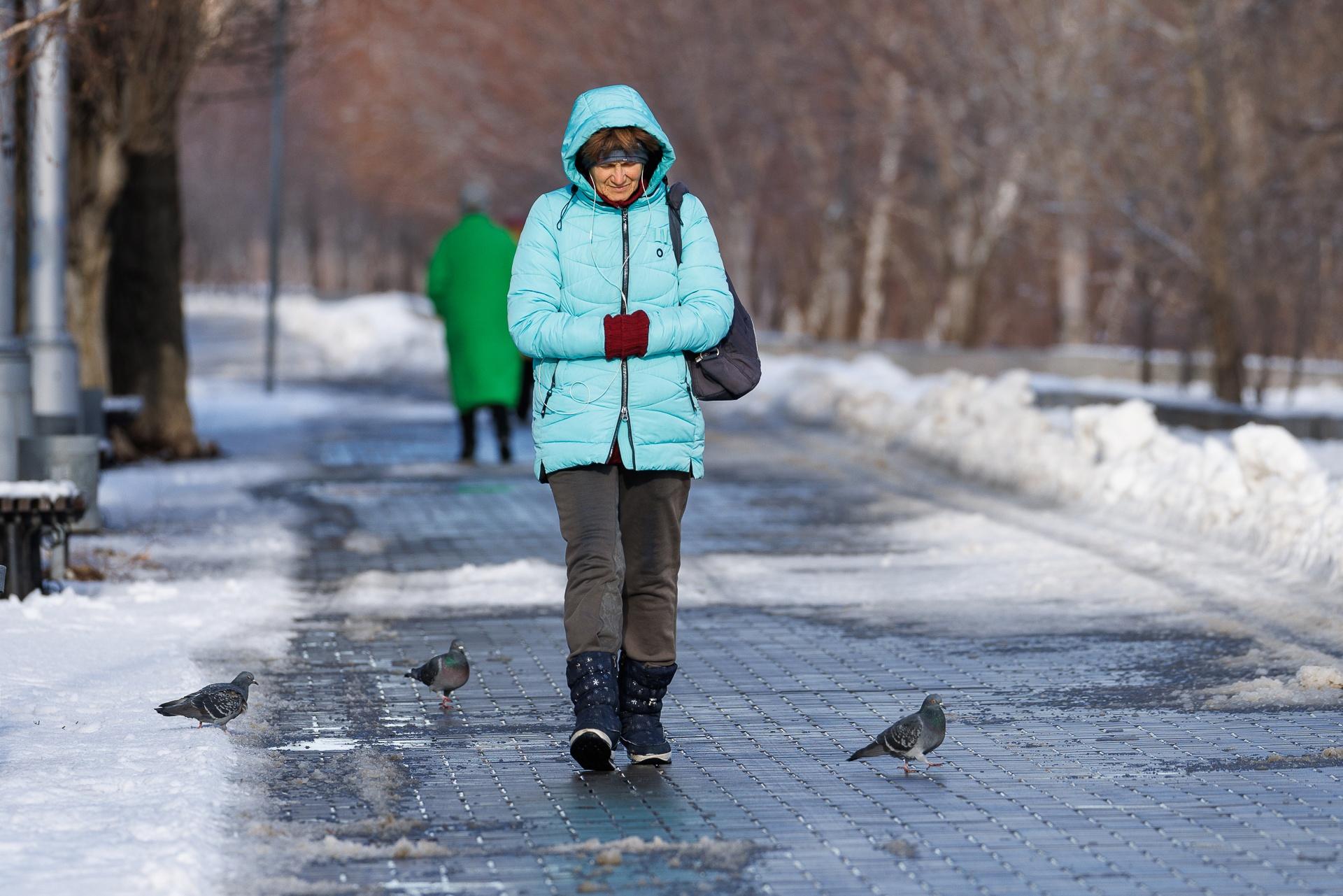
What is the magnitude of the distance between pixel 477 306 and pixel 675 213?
36.9 ft

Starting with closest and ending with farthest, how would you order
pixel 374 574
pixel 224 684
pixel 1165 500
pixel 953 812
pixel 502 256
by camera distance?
pixel 953 812 < pixel 224 684 < pixel 374 574 < pixel 1165 500 < pixel 502 256

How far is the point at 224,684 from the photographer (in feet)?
22.6

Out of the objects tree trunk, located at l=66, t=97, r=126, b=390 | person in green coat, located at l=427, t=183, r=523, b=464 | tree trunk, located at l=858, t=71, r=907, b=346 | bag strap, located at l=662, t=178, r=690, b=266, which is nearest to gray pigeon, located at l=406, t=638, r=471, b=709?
bag strap, located at l=662, t=178, r=690, b=266

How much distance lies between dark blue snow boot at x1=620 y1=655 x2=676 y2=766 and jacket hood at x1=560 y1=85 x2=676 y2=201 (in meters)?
1.36

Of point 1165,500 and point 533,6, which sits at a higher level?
point 533,6

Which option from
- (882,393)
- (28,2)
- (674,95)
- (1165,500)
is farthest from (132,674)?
(674,95)

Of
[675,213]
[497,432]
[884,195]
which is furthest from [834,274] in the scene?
[675,213]

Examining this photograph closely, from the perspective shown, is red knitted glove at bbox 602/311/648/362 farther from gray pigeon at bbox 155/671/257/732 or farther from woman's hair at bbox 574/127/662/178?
gray pigeon at bbox 155/671/257/732

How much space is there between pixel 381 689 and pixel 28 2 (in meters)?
5.57

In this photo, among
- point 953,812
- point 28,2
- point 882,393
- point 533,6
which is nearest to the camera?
point 953,812

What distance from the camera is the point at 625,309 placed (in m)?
6.38

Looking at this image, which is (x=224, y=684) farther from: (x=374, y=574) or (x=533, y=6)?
(x=533, y=6)

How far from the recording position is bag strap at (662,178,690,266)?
6.42m

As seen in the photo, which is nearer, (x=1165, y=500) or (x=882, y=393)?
(x=1165, y=500)
